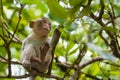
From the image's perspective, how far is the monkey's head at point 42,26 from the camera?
3.39ft

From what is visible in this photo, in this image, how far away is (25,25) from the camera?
1348mm

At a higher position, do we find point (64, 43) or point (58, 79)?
point (64, 43)

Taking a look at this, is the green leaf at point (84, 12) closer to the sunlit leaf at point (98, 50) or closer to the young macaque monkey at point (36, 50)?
the sunlit leaf at point (98, 50)

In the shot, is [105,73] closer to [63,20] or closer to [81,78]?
[81,78]

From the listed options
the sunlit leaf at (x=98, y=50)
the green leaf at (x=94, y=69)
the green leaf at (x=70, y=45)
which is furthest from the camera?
the green leaf at (x=94, y=69)

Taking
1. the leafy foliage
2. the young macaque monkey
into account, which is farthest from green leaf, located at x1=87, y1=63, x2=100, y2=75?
the young macaque monkey

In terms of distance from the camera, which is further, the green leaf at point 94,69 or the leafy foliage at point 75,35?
the green leaf at point 94,69

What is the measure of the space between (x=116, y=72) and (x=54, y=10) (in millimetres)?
629

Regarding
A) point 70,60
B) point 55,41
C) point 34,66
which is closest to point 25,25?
point 70,60

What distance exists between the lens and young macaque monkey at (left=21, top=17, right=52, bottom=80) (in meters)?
0.98

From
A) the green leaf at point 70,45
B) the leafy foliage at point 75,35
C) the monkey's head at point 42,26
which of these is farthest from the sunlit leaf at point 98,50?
the monkey's head at point 42,26

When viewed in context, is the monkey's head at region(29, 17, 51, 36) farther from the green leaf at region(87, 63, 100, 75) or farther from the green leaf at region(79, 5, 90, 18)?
the green leaf at region(79, 5, 90, 18)

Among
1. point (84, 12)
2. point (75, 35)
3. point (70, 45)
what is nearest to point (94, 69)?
point (70, 45)

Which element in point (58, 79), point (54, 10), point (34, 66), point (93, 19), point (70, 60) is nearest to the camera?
point (54, 10)
